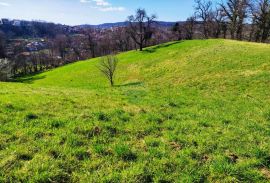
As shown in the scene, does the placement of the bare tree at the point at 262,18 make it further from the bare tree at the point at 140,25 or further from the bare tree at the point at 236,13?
the bare tree at the point at 140,25

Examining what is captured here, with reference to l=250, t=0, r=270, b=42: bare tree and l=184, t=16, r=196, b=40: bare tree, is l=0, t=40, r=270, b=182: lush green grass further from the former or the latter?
l=184, t=16, r=196, b=40: bare tree

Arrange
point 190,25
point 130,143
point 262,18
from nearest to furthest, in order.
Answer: point 130,143 < point 262,18 < point 190,25

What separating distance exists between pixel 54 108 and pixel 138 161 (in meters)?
6.27

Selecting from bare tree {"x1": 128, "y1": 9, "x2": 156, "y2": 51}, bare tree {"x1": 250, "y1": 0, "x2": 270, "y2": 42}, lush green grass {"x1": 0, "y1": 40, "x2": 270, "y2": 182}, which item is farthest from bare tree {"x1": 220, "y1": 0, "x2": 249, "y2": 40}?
lush green grass {"x1": 0, "y1": 40, "x2": 270, "y2": 182}

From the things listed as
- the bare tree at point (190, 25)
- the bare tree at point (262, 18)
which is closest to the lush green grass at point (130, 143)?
the bare tree at point (262, 18)

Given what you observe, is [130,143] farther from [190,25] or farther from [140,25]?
[190,25]

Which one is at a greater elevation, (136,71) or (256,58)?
(256,58)

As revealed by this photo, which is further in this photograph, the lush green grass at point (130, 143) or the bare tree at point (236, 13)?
the bare tree at point (236, 13)

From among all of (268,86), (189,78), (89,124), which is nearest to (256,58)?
(189,78)

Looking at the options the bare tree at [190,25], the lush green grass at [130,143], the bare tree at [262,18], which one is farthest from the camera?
the bare tree at [190,25]

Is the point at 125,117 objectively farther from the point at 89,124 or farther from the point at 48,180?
the point at 48,180

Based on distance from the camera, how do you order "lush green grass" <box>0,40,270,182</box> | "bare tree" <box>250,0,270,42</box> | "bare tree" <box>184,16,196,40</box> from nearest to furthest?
"lush green grass" <box>0,40,270,182</box> < "bare tree" <box>250,0,270,42</box> < "bare tree" <box>184,16,196,40</box>

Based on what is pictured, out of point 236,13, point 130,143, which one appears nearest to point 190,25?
point 236,13

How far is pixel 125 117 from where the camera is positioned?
10414 mm
